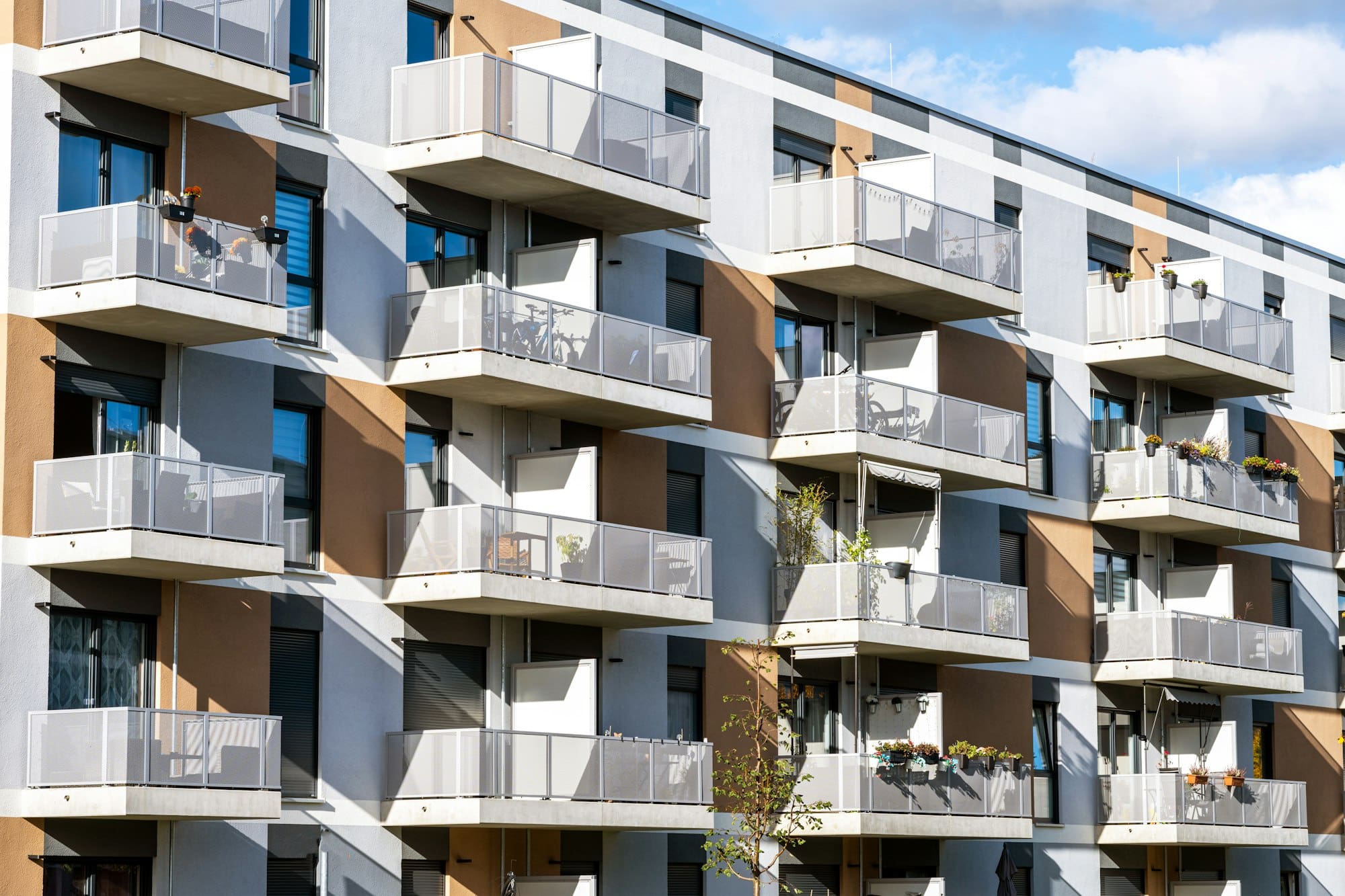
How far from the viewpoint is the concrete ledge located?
38.2 metres

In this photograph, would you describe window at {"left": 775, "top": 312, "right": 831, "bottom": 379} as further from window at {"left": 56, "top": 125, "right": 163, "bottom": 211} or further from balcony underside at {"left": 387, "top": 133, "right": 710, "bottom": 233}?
window at {"left": 56, "top": 125, "right": 163, "bottom": 211}

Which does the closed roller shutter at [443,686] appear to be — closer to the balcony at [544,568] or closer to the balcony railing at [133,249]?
the balcony at [544,568]

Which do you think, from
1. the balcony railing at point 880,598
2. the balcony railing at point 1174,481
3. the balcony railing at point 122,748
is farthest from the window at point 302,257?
the balcony railing at point 1174,481

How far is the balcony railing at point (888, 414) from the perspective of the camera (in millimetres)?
33344

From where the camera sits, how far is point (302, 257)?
89.7 ft

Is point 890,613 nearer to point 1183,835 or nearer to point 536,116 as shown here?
point 1183,835

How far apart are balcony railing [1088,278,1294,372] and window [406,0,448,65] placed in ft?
51.9

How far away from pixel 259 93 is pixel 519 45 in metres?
6.36

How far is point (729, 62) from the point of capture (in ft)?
112

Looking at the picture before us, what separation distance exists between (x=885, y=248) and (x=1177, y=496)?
8791 mm

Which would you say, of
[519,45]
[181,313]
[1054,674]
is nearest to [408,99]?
[519,45]

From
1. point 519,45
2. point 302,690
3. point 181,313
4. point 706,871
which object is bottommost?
point 706,871

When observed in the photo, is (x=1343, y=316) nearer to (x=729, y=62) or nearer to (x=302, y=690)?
(x=729, y=62)

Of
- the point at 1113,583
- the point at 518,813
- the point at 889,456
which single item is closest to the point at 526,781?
the point at 518,813
